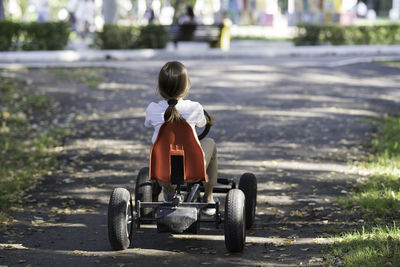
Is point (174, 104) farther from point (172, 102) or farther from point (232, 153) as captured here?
point (232, 153)

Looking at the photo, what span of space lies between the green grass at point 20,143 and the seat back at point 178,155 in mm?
2038

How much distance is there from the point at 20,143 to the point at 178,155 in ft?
19.3

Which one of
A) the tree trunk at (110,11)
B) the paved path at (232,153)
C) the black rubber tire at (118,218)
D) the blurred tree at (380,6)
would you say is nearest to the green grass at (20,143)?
the paved path at (232,153)

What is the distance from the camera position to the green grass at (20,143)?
27.7 feet

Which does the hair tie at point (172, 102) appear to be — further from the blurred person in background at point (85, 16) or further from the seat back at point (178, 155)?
the blurred person in background at point (85, 16)

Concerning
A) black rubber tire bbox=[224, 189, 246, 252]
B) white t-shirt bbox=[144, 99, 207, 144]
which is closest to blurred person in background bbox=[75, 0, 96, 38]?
white t-shirt bbox=[144, 99, 207, 144]

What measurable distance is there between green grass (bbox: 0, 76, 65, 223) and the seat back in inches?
80.2

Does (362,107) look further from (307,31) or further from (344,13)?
(344,13)

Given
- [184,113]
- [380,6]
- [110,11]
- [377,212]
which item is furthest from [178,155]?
[380,6]

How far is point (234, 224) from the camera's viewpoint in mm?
5676

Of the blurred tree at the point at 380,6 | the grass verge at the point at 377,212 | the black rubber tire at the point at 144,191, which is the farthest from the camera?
the blurred tree at the point at 380,6

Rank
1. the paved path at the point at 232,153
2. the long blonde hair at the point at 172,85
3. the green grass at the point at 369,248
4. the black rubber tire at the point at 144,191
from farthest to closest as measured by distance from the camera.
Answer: the black rubber tire at the point at 144,191
the paved path at the point at 232,153
the long blonde hair at the point at 172,85
the green grass at the point at 369,248

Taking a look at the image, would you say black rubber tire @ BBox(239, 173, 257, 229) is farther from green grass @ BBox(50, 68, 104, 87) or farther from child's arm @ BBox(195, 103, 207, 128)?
green grass @ BBox(50, 68, 104, 87)

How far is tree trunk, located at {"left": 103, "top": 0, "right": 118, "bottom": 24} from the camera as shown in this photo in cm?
A: 2653
